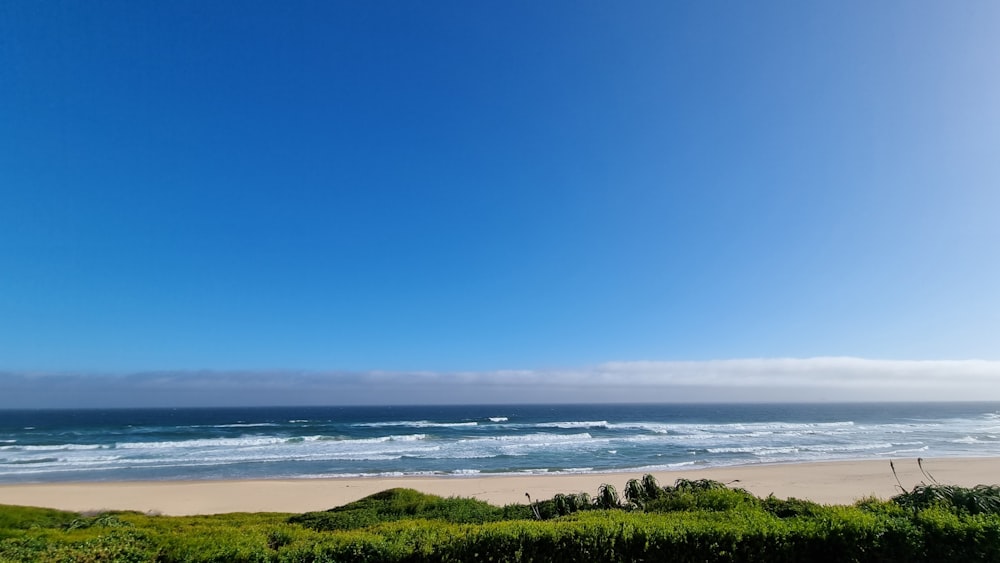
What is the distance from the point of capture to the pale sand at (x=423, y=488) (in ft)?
66.3

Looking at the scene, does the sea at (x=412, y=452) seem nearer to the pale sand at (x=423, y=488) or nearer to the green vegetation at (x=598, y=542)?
the pale sand at (x=423, y=488)

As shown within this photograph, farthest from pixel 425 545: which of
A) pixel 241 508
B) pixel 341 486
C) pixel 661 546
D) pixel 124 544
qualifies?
pixel 341 486

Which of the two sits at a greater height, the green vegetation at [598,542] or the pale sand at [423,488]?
the green vegetation at [598,542]

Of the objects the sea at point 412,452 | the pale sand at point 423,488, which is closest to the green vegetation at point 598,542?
the pale sand at point 423,488

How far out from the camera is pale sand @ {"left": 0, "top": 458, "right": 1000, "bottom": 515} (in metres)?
20.2

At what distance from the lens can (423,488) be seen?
22.8 meters

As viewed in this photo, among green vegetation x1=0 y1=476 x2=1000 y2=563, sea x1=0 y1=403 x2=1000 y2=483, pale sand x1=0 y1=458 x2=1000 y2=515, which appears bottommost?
sea x1=0 y1=403 x2=1000 y2=483

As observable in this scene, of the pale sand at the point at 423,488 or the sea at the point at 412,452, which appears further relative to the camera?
the sea at the point at 412,452

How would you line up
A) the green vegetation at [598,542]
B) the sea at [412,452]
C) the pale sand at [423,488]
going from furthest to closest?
the sea at [412,452], the pale sand at [423,488], the green vegetation at [598,542]

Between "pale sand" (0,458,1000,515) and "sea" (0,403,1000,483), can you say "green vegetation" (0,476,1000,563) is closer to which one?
"pale sand" (0,458,1000,515)

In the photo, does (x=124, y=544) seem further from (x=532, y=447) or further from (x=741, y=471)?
(x=532, y=447)

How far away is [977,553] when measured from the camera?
5.62 meters

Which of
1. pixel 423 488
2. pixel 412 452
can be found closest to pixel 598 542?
pixel 423 488

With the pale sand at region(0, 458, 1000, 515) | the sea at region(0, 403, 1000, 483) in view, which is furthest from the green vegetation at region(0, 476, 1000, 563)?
the sea at region(0, 403, 1000, 483)
